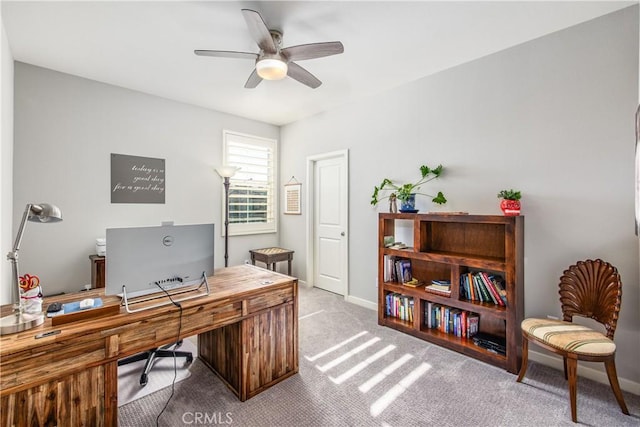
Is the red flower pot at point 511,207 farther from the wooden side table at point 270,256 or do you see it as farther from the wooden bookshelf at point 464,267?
the wooden side table at point 270,256

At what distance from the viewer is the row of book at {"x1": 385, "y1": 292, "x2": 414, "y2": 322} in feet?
10.2

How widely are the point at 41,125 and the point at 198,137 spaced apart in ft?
5.33

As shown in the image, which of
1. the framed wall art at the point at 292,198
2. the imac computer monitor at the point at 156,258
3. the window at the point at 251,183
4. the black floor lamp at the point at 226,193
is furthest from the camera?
the framed wall art at the point at 292,198

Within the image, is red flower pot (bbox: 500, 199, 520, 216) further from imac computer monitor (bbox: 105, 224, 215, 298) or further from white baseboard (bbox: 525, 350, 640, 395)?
imac computer monitor (bbox: 105, 224, 215, 298)

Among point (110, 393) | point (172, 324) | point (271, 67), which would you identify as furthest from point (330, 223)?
point (110, 393)

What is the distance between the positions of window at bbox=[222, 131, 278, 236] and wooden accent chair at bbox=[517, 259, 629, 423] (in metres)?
3.77

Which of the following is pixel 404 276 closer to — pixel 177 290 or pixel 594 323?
pixel 594 323

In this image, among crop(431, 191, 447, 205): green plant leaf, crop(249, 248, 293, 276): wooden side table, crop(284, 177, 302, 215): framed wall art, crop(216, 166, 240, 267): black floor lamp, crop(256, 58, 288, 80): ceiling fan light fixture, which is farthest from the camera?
crop(284, 177, 302, 215): framed wall art

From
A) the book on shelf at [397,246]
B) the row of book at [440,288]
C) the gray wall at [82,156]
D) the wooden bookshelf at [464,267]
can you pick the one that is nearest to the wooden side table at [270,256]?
the gray wall at [82,156]

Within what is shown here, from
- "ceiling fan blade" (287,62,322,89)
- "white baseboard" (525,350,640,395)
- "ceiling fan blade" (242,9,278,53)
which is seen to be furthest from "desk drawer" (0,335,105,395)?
"white baseboard" (525,350,640,395)

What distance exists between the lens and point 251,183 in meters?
4.73

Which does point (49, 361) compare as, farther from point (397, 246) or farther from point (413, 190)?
point (413, 190)

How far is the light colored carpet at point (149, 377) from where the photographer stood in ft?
6.72

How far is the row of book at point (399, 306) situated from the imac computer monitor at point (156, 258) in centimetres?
210
